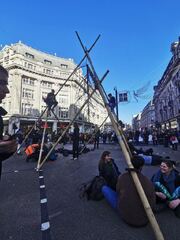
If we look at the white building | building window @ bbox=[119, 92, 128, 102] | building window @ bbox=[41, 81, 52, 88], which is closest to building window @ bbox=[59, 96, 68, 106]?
the white building

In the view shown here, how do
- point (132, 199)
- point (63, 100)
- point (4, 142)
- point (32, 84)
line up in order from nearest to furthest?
point (4, 142) → point (132, 199) → point (32, 84) → point (63, 100)

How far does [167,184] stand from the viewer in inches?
149

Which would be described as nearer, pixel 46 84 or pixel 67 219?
pixel 67 219

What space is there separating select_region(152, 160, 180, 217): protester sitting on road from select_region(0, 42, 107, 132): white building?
36.0m

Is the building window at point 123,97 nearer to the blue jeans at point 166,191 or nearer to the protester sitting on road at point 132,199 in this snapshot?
the blue jeans at point 166,191

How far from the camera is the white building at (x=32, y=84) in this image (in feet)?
145

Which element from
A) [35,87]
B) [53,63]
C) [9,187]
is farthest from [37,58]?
[9,187]

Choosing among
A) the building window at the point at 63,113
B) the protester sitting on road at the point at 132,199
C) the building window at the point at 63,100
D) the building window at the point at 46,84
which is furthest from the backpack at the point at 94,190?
the building window at the point at 46,84

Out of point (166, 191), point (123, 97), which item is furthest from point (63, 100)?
point (166, 191)

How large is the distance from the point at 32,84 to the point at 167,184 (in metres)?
50.3

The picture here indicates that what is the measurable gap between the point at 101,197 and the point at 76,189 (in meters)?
1.03

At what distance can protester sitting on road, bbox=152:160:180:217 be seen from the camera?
353 cm

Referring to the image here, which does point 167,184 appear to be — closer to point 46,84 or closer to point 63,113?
point 63,113

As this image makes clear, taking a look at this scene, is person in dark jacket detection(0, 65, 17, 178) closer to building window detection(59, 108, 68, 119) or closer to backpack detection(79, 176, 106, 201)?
backpack detection(79, 176, 106, 201)
